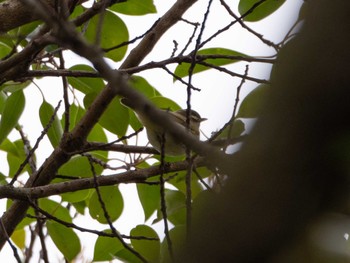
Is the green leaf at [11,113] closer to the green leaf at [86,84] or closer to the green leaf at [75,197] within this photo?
the green leaf at [86,84]

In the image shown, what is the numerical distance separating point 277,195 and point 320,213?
6cm

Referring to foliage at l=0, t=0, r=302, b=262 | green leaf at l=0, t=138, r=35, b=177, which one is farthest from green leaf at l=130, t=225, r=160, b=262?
green leaf at l=0, t=138, r=35, b=177

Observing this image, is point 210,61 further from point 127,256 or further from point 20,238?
point 20,238

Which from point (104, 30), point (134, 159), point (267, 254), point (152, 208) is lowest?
point (267, 254)

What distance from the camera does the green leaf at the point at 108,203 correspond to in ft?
8.57

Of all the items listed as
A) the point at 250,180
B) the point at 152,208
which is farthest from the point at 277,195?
the point at 152,208

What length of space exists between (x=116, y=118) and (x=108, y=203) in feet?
1.21

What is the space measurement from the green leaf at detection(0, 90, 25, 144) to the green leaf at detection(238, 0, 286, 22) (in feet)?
3.25

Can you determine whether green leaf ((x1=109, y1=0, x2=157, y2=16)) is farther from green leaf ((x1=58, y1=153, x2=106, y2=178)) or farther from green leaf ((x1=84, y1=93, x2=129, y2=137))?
green leaf ((x1=58, y1=153, x2=106, y2=178))

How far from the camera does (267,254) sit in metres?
0.71

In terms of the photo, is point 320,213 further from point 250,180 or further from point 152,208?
point 152,208

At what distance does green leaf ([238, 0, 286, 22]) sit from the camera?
2572 millimetres

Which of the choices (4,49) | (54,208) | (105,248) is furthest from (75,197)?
(4,49)

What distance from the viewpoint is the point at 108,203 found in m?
2.67
